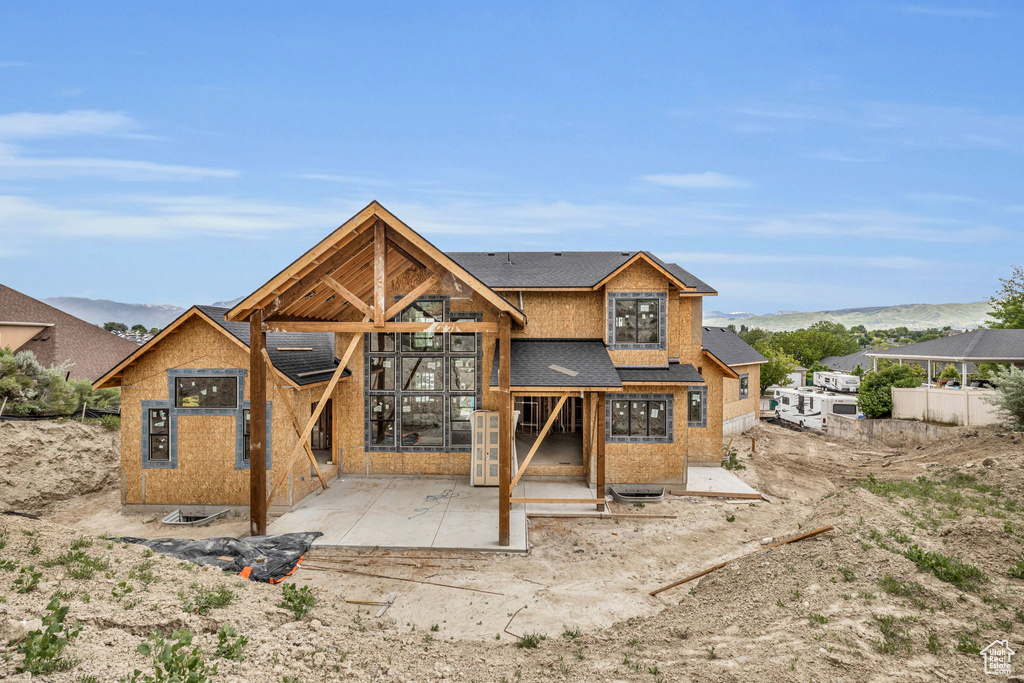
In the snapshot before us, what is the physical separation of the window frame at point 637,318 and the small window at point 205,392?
35.1ft

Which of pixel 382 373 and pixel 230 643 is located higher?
pixel 382 373

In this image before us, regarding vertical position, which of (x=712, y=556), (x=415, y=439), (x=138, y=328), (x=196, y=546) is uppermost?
(x=138, y=328)

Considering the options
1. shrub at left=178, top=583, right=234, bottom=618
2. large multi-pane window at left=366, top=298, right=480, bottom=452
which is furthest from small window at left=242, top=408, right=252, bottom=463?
shrub at left=178, top=583, right=234, bottom=618

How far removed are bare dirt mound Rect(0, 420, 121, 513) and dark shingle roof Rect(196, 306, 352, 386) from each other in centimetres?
776

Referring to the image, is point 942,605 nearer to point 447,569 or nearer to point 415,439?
point 447,569

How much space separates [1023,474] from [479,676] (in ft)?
51.9

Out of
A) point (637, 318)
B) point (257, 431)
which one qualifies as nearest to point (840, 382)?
point (637, 318)

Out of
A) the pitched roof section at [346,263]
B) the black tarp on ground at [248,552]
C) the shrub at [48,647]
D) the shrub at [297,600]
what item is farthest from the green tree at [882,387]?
the shrub at [48,647]

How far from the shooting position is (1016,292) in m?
39.8

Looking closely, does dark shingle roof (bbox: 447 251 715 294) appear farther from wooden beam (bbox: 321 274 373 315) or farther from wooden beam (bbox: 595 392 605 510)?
wooden beam (bbox: 321 274 373 315)

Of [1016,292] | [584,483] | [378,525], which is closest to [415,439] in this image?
[378,525]

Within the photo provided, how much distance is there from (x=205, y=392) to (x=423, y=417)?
5.92m

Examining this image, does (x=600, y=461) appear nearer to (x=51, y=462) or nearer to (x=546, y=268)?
(x=546, y=268)

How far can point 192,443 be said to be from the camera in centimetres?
1238
